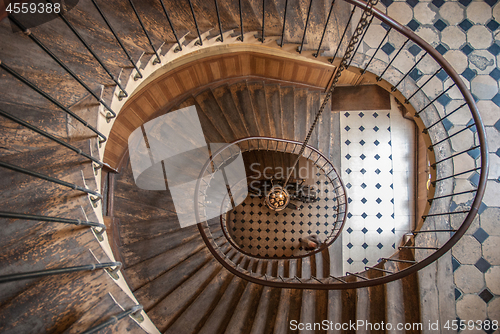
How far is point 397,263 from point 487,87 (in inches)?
115

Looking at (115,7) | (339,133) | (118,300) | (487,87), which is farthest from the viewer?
(339,133)

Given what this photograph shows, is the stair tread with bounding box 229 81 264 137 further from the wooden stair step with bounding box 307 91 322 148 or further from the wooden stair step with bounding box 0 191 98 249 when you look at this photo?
the wooden stair step with bounding box 0 191 98 249

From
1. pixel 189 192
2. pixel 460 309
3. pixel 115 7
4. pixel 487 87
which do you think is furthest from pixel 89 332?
pixel 487 87

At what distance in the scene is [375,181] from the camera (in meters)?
5.81

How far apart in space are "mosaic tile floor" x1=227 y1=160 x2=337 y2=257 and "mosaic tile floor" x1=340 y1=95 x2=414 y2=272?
3.23 feet

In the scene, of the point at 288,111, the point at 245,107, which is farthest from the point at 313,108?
the point at 245,107

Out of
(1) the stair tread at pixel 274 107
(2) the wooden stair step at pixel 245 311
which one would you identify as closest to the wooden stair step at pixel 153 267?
(2) the wooden stair step at pixel 245 311

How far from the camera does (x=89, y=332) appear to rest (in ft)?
4.49

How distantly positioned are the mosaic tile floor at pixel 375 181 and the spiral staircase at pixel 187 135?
0.40 metres

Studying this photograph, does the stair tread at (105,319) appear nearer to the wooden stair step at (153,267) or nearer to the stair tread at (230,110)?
the wooden stair step at (153,267)

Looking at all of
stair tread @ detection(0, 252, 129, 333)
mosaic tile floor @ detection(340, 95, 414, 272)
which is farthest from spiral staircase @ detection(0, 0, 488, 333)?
mosaic tile floor @ detection(340, 95, 414, 272)

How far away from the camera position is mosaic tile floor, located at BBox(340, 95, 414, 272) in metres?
5.61

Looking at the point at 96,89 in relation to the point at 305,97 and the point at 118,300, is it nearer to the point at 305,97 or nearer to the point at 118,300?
the point at 118,300

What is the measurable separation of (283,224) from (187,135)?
3860 millimetres
